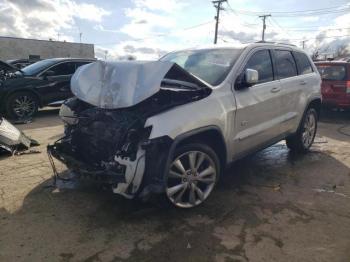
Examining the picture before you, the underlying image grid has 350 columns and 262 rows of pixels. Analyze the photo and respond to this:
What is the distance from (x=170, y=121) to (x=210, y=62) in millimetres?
1494

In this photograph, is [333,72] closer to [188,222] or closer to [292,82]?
[292,82]

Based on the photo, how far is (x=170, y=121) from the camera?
3.56 metres

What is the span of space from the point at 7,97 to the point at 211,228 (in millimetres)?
7556

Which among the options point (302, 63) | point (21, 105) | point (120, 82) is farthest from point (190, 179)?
point (21, 105)

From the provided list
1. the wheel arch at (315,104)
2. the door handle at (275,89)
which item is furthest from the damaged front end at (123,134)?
the wheel arch at (315,104)

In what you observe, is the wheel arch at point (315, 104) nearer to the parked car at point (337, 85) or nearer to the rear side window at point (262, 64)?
the rear side window at point (262, 64)

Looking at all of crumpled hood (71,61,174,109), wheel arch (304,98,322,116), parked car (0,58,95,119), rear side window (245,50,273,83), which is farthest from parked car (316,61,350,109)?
crumpled hood (71,61,174,109)

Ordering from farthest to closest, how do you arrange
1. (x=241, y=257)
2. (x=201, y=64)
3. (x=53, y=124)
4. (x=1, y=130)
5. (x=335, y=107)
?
(x=335, y=107) < (x=53, y=124) < (x=1, y=130) < (x=201, y=64) < (x=241, y=257)

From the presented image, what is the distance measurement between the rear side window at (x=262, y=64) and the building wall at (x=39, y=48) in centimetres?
3720

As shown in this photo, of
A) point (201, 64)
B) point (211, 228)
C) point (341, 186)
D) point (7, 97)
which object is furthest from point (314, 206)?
point (7, 97)

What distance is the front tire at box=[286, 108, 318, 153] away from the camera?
6161mm

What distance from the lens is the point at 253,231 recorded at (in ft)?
11.9

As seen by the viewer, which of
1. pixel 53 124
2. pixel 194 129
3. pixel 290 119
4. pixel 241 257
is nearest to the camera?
pixel 241 257

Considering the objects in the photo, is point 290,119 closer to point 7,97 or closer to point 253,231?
point 253,231
